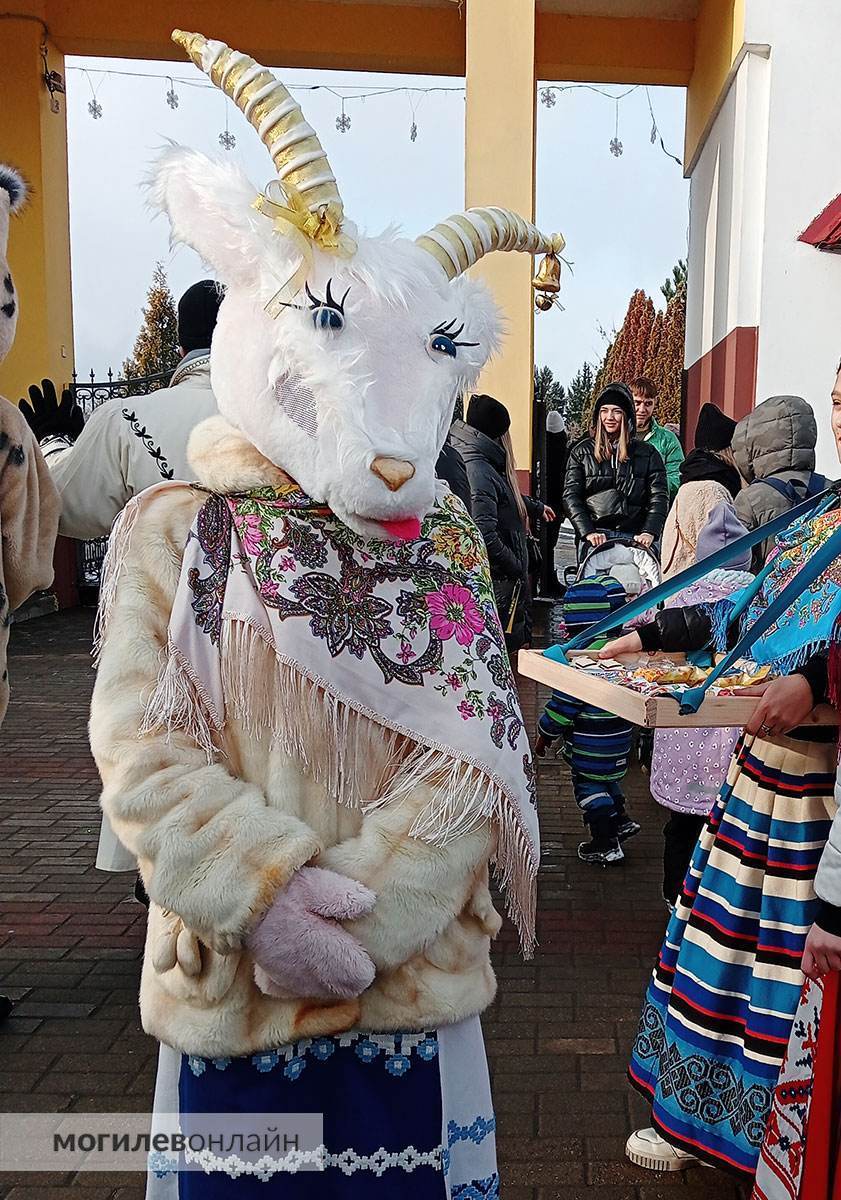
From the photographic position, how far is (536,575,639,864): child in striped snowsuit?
15.6ft

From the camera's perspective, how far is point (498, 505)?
18.2 ft

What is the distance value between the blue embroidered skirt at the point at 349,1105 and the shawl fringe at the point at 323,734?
37 centimetres

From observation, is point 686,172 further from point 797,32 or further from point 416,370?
point 416,370

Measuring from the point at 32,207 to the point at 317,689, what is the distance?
12255mm

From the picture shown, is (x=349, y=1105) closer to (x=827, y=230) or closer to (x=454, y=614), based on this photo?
(x=454, y=614)

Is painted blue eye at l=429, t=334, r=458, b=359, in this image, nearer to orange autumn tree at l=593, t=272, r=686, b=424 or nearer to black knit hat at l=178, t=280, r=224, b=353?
black knit hat at l=178, t=280, r=224, b=353

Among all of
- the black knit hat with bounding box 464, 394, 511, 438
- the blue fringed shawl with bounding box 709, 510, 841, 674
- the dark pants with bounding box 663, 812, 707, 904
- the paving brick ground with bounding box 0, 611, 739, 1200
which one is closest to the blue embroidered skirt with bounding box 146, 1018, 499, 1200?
the blue fringed shawl with bounding box 709, 510, 841, 674

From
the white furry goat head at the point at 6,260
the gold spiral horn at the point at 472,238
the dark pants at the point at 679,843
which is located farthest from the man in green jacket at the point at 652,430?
the gold spiral horn at the point at 472,238

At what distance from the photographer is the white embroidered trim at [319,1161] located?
5.43 feet

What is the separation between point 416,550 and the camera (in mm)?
1766

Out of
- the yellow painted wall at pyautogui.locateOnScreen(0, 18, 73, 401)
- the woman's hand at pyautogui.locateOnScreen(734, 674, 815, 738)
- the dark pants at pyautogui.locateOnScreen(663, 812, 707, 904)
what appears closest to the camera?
the woman's hand at pyautogui.locateOnScreen(734, 674, 815, 738)

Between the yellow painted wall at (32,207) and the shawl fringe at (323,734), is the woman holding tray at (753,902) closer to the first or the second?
the shawl fringe at (323,734)

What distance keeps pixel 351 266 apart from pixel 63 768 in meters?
5.43

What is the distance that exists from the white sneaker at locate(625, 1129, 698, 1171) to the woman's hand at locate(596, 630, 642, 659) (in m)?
1.22
